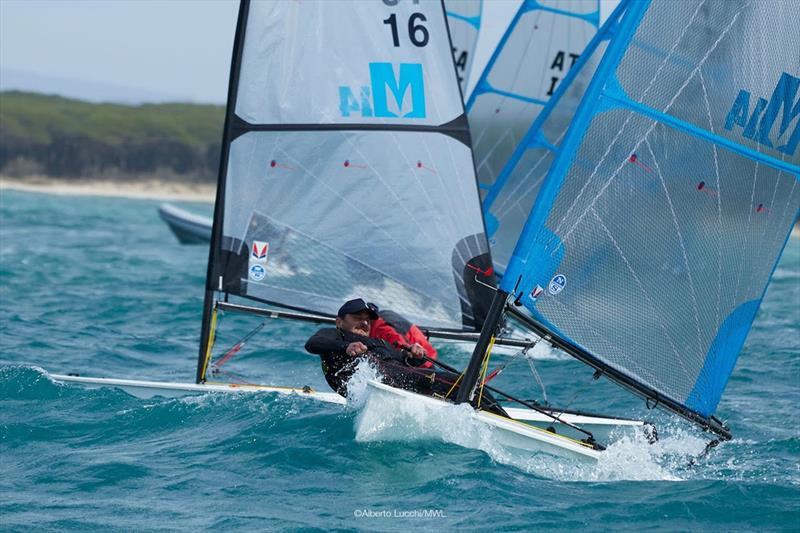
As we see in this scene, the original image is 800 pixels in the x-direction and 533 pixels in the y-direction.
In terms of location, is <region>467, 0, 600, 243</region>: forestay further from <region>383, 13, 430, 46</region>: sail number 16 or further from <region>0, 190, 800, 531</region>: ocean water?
<region>383, 13, 430, 46</region>: sail number 16

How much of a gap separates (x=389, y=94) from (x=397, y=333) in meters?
2.12

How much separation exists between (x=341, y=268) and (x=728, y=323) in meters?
3.30

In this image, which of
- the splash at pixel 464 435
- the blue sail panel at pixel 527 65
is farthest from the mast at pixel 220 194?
the blue sail panel at pixel 527 65

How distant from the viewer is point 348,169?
9.79 meters

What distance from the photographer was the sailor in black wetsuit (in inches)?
315

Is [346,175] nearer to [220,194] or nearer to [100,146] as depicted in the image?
[220,194]

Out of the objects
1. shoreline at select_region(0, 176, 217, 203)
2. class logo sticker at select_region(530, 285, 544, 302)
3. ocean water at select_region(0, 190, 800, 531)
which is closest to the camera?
ocean water at select_region(0, 190, 800, 531)

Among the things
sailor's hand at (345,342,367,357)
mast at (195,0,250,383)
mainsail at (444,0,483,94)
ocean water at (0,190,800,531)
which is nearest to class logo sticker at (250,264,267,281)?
mast at (195,0,250,383)

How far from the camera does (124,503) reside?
22.1 feet

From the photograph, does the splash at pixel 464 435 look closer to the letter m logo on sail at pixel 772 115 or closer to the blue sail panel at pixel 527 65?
the letter m logo on sail at pixel 772 115

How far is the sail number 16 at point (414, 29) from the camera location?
9672 millimetres

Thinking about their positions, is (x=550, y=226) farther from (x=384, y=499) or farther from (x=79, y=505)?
(x=79, y=505)

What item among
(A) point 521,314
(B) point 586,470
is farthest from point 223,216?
(B) point 586,470

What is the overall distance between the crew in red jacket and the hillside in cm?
5389
